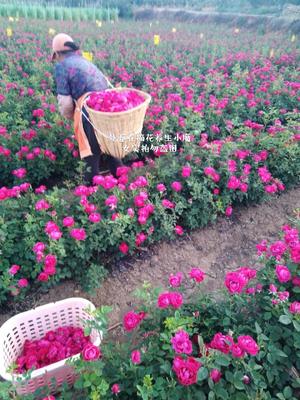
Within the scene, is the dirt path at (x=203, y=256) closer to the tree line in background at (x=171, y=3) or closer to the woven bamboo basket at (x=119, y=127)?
the woven bamboo basket at (x=119, y=127)

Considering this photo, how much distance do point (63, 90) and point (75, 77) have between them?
17cm

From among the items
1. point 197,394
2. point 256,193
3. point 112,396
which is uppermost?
point 197,394

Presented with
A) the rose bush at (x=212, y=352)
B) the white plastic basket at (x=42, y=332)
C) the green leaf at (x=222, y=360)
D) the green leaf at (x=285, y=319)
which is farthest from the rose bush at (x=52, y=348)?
the green leaf at (x=285, y=319)

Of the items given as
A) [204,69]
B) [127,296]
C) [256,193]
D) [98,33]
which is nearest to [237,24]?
[98,33]

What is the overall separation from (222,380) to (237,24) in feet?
50.9

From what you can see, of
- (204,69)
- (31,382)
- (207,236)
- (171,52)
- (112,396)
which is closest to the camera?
(112,396)

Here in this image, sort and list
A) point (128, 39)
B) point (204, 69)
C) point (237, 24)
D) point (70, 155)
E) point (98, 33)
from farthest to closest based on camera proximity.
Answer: point (237, 24), point (98, 33), point (128, 39), point (204, 69), point (70, 155)

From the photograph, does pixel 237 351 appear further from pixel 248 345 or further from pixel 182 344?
pixel 182 344

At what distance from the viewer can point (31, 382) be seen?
5.49 feet

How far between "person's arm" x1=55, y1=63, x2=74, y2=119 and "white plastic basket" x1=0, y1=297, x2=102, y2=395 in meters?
1.96

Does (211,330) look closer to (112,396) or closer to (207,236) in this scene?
(112,396)

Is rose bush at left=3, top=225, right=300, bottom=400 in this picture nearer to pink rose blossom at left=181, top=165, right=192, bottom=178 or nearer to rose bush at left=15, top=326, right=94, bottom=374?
rose bush at left=15, top=326, right=94, bottom=374

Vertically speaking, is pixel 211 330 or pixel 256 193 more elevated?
pixel 211 330

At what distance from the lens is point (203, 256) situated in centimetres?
310
